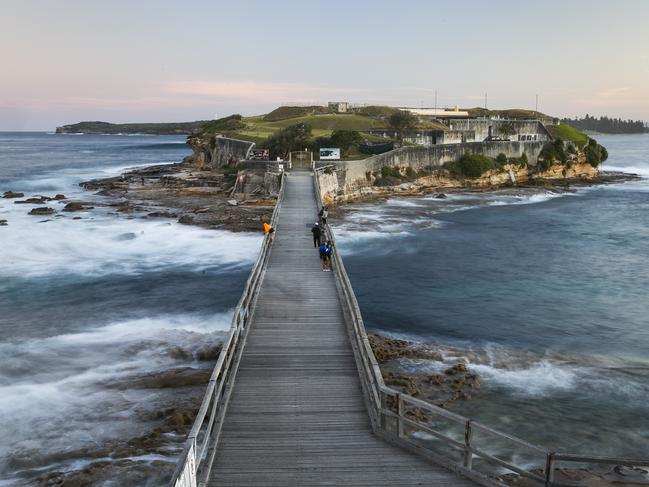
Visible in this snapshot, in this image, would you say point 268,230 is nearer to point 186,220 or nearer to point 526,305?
point 526,305

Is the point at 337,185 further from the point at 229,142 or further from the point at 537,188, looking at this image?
the point at 537,188

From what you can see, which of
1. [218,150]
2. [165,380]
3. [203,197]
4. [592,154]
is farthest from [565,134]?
[165,380]

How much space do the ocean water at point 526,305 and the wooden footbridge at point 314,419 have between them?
278cm

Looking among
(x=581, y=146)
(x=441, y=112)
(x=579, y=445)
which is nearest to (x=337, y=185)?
(x=579, y=445)

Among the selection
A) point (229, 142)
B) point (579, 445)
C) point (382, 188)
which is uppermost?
point (229, 142)

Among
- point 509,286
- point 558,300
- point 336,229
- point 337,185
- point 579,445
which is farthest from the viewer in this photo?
point 337,185

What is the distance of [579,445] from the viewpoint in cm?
Answer: 1445

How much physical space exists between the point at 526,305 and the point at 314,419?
18182mm

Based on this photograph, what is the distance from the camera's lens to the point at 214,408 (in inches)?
392

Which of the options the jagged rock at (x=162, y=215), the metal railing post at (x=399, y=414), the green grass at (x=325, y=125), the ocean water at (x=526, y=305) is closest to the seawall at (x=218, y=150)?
the green grass at (x=325, y=125)

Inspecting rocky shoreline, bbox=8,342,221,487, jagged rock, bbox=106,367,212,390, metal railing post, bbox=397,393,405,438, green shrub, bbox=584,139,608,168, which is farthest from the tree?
metal railing post, bbox=397,393,405,438

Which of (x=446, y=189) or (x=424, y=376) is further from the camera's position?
(x=446, y=189)

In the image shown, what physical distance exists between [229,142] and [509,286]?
47.5 meters

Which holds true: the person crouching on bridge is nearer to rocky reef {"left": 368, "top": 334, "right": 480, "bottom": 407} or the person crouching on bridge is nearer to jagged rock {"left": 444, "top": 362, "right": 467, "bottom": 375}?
rocky reef {"left": 368, "top": 334, "right": 480, "bottom": 407}
